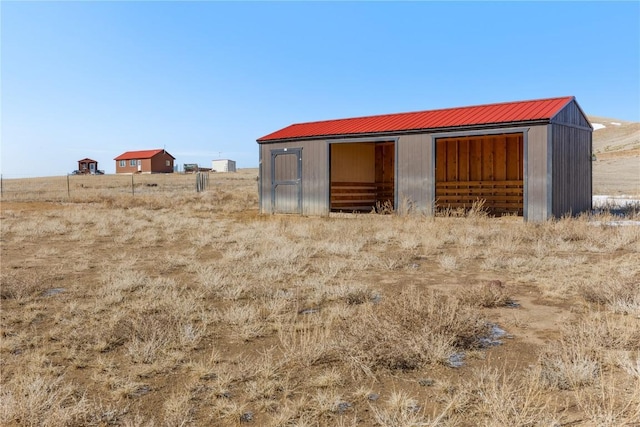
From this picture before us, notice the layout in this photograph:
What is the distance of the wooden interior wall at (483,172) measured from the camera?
1839 cm

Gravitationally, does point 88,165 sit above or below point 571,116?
above

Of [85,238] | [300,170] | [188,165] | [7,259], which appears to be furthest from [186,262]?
[188,165]

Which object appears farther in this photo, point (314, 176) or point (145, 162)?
point (145, 162)

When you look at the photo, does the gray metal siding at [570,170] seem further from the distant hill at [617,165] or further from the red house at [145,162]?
the red house at [145,162]

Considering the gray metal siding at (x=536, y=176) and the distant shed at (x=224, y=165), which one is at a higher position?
the distant shed at (x=224, y=165)

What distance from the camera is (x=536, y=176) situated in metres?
13.9

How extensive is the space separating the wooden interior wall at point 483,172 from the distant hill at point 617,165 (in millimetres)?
9938

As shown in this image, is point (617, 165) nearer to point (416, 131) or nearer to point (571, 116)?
point (571, 116)

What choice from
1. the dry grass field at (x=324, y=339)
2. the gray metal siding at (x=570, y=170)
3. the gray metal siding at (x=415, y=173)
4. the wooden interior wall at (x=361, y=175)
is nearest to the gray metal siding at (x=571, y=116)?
the gray metal siding at (x=570, y=170)

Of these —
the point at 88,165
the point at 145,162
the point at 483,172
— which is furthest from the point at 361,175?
the point at 88,165

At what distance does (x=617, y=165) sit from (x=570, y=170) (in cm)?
4110

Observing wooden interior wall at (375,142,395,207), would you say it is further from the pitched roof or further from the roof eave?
the pitched roof

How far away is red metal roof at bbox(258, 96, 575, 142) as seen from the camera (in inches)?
565

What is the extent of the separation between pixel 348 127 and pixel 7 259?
12.1m
